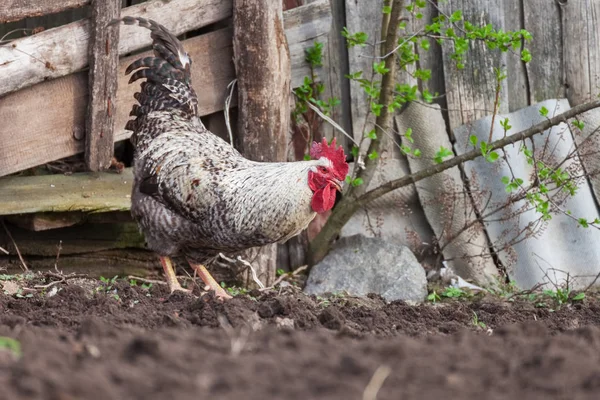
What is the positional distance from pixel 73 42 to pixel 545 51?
399 cm

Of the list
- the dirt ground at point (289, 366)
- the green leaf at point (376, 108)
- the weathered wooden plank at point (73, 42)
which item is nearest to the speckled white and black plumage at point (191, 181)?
the weathered wooden plank at point (73, 42)

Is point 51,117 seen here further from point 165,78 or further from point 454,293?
point 454,293

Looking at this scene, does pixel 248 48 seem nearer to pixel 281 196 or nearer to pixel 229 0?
pixel 229 0

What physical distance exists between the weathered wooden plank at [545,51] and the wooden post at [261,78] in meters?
2.24

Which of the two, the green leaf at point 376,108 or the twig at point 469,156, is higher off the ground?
the green leaf at point 376,108

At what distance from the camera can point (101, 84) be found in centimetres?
625

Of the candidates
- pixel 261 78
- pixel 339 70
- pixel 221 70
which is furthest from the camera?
pixel 339 70

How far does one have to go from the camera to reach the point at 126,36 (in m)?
6.42

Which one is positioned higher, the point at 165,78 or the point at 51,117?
the point at 165,78

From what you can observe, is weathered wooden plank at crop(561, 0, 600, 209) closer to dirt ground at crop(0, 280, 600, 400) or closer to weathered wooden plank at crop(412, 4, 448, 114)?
weathered wooden plank at crop(412, 4, 448, 114)

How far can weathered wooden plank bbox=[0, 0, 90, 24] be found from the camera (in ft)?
19.1

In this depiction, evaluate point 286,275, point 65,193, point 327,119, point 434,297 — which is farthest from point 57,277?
point 434,297

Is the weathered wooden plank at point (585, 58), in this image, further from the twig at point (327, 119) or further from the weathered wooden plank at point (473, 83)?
the twig at point (327, 119)

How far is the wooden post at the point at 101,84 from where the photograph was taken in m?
6.12
